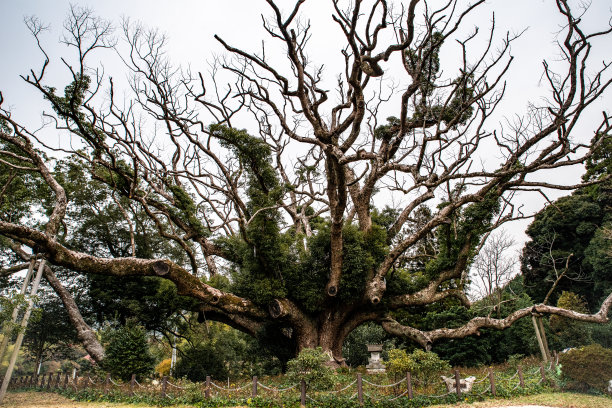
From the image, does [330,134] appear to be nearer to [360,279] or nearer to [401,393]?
[360,279]

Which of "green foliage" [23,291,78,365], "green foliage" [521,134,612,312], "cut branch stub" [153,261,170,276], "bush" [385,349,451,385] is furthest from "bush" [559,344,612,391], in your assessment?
"green foliage" [23,291,78,365]

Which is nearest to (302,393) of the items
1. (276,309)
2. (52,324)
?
(276,309)

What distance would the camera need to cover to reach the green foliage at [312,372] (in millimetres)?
8125

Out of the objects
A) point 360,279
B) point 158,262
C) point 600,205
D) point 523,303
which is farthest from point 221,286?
point 600,205

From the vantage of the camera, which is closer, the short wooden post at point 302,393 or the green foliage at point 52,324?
the short wooden post at point 302,393

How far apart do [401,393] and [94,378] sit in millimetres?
11410

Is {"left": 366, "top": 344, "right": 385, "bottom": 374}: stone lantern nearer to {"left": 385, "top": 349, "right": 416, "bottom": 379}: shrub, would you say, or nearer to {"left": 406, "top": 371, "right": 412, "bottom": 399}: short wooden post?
{"left": 385, "top": 349, "right": 416, "bottom": 379}: shrub

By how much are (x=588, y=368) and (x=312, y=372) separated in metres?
9.07

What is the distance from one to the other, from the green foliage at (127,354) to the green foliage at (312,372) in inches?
302

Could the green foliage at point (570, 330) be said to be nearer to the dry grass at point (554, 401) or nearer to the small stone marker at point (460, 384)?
the dry grass at point (554, 401)

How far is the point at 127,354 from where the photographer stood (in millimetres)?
12805

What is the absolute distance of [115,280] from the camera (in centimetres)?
1742

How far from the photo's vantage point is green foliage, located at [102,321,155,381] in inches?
495

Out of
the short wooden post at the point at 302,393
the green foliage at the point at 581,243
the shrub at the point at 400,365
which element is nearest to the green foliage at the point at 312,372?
Answer: the short wooden post at the point at 302,393
